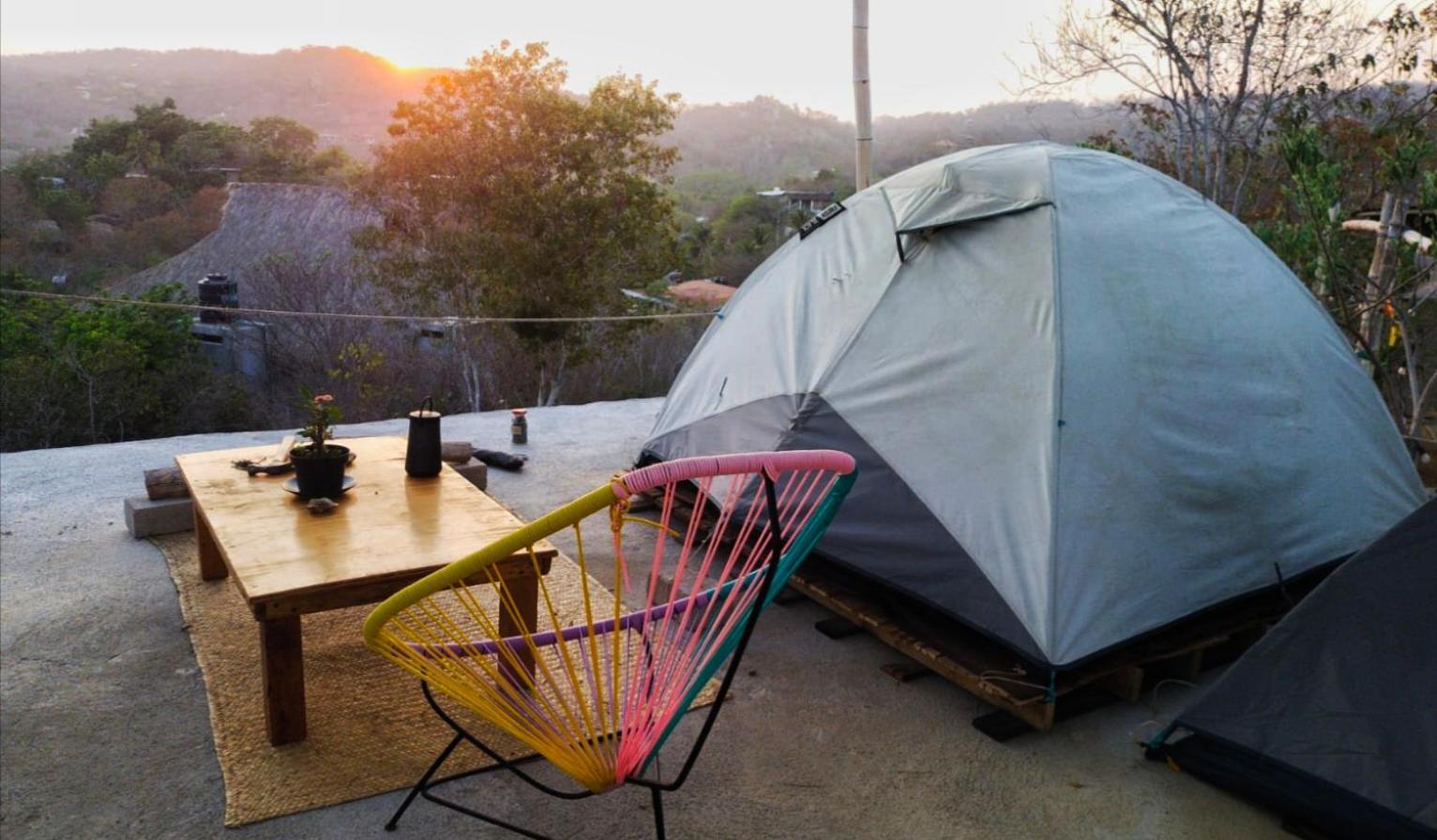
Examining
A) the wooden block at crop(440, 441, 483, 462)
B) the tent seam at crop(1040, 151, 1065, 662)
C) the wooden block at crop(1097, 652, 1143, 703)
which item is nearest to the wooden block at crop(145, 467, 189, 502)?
the wooden block at crop(440, 441, 483, 462)

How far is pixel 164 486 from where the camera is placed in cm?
422

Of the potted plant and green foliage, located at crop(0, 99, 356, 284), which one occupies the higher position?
green foliage, located at crop(0, 99, 356, 284)

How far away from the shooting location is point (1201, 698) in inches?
99.0

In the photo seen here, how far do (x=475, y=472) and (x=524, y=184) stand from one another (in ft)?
24.8

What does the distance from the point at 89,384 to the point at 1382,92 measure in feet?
41.4

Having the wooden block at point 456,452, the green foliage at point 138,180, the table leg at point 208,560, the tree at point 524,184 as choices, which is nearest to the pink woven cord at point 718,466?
the table leg at point 208,560

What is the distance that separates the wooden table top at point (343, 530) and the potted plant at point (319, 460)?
56mm

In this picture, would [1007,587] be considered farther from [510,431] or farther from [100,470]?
[100,470]

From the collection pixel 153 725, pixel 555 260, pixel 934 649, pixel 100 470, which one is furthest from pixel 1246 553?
pixel 555 260

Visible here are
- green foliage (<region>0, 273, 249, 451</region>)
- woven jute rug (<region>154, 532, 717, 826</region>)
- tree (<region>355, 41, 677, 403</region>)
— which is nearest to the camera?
woven jute rug (<region>154, 532, 717, 826</region>)

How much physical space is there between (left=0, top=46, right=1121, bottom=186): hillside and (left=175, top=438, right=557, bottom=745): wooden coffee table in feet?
77.7

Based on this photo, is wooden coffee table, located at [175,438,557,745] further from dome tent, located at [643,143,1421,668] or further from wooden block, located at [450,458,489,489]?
wooden block, located at [450,458,489,489]

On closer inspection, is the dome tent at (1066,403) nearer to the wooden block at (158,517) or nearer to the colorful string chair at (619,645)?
the colorful string chair at (619,645)

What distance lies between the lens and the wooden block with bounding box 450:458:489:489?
4699 mm
